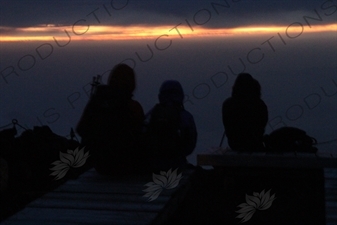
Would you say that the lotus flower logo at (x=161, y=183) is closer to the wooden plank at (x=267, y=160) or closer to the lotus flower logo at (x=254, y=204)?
the lotus flower logo at (x=254, y=204)

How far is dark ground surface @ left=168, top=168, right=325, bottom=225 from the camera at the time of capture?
4.89 m

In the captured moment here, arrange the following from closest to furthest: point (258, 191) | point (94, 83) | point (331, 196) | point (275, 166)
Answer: point (331, 196)
point (94, 83)
point (275, 166)
point (258, 191)

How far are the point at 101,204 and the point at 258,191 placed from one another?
2.65 m

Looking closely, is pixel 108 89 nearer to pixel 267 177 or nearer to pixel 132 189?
pixel 132 189

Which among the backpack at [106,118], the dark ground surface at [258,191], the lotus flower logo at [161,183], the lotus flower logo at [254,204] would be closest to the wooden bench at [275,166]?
the dark ground surface at [258,191]

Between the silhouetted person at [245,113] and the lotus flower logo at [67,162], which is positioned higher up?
the lotus flower logo at [67,162]

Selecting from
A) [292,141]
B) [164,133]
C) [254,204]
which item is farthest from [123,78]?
[292,141]

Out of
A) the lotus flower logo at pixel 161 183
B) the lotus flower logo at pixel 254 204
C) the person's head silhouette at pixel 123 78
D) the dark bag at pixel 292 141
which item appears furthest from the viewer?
the dark bag at pixel 292 141

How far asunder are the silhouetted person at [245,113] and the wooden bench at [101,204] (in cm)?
191

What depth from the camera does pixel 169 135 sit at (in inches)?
183

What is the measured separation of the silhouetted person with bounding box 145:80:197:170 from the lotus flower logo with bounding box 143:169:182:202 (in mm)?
121

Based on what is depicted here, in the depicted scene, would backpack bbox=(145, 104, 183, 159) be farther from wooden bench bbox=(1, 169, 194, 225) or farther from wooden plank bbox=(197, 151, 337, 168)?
wooden plank bbox=(197, 151, 337, 168)

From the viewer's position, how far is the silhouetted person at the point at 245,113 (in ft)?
20.5

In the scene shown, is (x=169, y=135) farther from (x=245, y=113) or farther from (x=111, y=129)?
(x=245, y=113)
